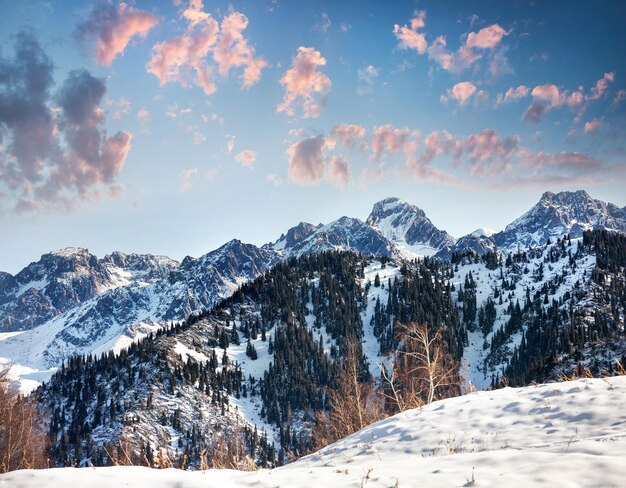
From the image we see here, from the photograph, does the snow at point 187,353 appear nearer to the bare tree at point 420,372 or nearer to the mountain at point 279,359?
the mountain at point 279,359

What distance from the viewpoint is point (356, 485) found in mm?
7258

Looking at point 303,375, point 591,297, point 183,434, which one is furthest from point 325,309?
point 591,297

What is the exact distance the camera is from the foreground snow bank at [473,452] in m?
6.55

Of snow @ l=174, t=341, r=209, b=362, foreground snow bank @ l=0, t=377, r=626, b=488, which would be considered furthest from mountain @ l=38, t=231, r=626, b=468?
foreground snow bank @ l=0, t=377, r=626, b=488

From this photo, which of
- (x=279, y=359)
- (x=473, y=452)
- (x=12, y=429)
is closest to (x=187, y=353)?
(x=279, y=359)

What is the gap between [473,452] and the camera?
340 inches

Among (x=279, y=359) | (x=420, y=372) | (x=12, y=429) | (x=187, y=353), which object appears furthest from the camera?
(x=279, y=359)

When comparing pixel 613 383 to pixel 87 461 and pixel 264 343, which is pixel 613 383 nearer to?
pixel 87 461

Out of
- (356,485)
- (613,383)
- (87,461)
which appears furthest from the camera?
(87,461)

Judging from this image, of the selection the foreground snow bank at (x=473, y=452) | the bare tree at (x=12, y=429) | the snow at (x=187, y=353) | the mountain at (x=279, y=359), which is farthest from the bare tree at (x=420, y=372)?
the snow at (x=187, y=353)

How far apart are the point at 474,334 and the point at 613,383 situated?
192760 mm

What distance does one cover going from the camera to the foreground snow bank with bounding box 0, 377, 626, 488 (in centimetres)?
655

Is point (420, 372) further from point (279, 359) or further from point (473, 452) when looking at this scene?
point (279, 359)

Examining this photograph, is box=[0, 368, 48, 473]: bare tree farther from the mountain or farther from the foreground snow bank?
the mountain
